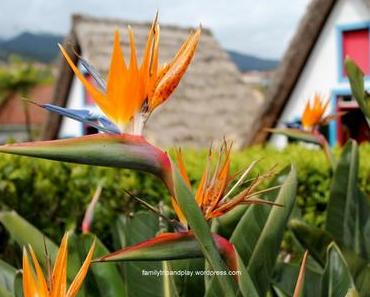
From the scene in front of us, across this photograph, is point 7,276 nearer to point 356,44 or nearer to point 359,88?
point 359,88

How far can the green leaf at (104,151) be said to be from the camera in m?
0.57

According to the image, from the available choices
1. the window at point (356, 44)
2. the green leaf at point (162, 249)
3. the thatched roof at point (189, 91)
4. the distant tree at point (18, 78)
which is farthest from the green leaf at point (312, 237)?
the distant tree at point (18, 78)

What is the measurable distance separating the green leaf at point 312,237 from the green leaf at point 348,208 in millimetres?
173

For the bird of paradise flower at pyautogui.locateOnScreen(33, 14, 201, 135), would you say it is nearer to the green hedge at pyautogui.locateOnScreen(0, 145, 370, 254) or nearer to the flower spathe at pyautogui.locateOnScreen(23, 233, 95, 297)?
the flower spathe at pyautogui.locateOnScreen(23, 233, 95, 297)

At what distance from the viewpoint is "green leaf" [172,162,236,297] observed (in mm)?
599

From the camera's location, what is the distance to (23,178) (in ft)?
7.30

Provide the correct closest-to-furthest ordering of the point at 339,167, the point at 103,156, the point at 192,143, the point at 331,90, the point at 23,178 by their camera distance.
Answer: the point at 103,156
the point at 339,167
the point at 23,178
the point at 331,90
the point at 192,143

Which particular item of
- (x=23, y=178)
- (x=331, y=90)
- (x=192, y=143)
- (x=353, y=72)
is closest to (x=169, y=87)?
(x=353, y=72)

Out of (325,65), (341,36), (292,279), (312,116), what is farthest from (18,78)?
(292,279)

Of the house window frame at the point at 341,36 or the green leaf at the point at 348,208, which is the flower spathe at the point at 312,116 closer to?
the green leaf at the point at 348,208

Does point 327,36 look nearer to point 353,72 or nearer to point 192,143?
point 192,143

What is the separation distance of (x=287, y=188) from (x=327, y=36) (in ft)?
12.0

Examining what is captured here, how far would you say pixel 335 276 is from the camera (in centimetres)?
94

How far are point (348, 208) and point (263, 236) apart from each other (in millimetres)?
438
